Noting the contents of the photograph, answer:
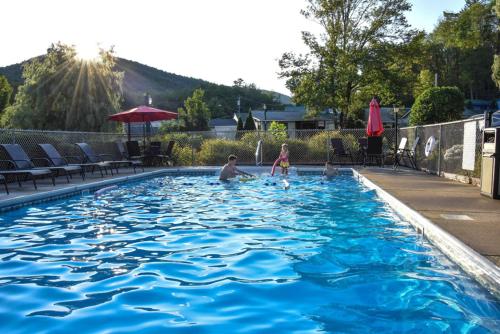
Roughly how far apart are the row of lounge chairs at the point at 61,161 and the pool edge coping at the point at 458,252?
7214 mm

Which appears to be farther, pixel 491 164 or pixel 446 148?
pixel 446 148

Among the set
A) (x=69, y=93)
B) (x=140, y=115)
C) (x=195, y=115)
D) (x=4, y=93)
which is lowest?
(x=140, y=115)

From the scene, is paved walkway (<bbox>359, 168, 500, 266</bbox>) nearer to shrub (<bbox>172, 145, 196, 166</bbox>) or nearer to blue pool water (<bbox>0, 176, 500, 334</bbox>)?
blue pool water (<bbox>0, 176, 500, 334</bbox>)

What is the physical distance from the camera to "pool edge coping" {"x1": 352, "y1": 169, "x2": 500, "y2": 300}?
3.61 metres

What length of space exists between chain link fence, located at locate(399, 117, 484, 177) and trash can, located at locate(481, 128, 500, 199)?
5.62 feet

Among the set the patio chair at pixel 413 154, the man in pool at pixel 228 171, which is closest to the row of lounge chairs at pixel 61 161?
the man in pool at pixel 228 171

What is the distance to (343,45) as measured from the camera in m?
24.4

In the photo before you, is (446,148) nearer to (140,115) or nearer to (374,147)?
(374,147)

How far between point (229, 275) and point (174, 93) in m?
93.7

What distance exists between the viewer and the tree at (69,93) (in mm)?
23953

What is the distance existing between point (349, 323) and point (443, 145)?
10331 millimetres

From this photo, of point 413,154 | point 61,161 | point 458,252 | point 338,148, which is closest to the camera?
point 458,252

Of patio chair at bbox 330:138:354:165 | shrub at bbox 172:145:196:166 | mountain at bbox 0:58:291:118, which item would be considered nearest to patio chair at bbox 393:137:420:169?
patio chair at bbox 330:138:354:165

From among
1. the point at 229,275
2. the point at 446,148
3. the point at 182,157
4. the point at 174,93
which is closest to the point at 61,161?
the point at 182,157
